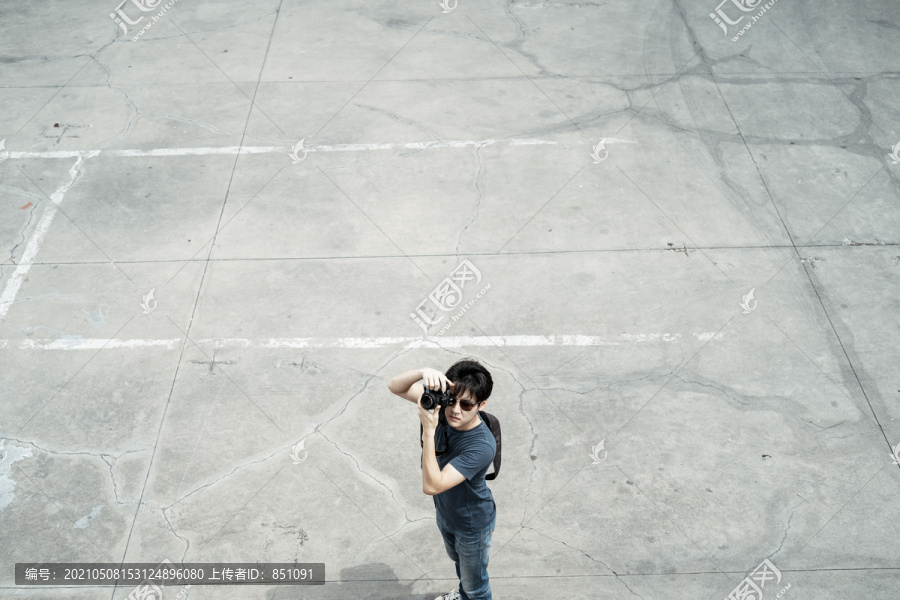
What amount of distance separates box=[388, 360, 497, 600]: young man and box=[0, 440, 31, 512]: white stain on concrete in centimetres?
330

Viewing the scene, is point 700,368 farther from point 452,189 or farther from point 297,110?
point 297,110

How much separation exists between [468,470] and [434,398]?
458 mm

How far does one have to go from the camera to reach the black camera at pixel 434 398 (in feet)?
11.8

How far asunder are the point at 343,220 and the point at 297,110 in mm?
2277

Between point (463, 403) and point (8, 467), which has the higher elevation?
point (463, 403)

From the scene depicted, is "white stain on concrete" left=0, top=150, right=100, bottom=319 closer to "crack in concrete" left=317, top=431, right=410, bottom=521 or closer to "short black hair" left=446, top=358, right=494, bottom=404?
"crack in concrete" left=317, top=431, right=410, bottom=521

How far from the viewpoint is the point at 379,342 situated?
639 cm

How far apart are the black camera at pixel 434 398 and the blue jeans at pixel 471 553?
0.85 m

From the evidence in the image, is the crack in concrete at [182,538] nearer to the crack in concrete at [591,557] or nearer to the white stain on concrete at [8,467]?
the white stain on concrete at [8,467]

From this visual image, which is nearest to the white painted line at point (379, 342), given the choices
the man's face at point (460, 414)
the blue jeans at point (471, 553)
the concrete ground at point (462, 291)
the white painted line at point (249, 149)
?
the concrete ground at point (462, 291)

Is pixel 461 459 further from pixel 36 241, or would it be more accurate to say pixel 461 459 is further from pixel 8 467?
pixel 36 241

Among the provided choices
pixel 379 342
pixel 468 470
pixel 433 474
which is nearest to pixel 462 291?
pixel 379 342

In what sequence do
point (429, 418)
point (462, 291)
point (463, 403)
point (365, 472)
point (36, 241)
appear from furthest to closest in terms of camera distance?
point (36, 241), point (462, 291), point (365, 472), point (463, 403), point (429, 418)

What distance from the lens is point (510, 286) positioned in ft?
22.5
